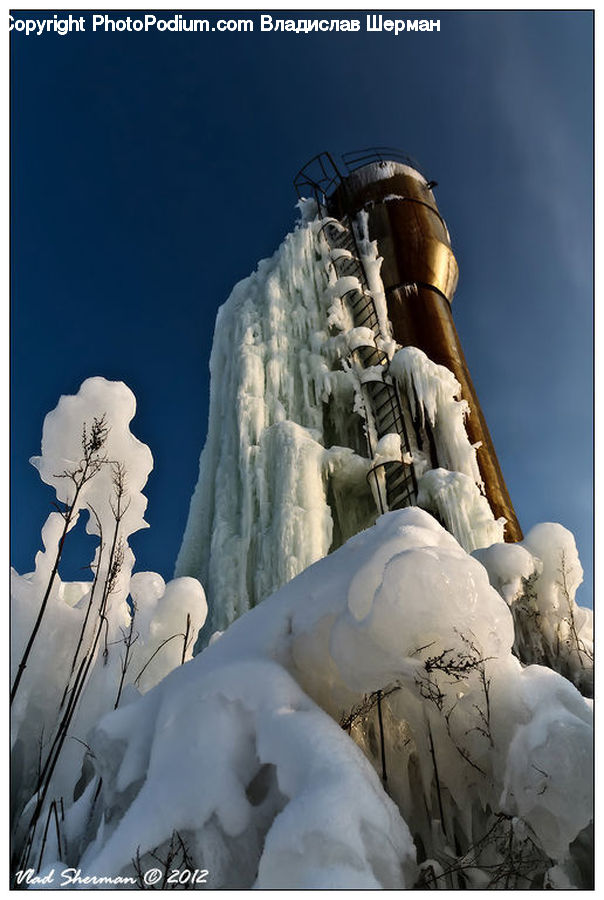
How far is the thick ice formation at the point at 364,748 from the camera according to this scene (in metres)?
2.10

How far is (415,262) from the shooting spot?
14.7 meters

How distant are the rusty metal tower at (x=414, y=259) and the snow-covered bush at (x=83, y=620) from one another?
8.18 m

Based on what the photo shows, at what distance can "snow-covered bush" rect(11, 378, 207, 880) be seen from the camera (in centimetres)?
357

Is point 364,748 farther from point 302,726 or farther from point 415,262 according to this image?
point 415,262

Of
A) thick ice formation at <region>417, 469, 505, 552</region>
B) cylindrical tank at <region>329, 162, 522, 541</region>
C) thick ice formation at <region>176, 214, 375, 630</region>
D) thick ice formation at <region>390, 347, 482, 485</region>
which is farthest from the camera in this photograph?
cylindrical tank at <region>329, 162, 522, 541</region>

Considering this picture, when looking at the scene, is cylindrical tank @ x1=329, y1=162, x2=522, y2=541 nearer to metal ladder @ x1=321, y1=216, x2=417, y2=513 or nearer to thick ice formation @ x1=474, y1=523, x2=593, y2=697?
metal ladder @ x1=321, y1=216, x2=417, y2=513

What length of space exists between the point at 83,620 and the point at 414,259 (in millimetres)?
12554

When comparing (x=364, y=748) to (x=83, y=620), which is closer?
(x=364, y=748)

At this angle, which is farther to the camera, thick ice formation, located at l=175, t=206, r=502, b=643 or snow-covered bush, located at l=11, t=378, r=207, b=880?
thick ice formation, located at l=175, t=206, r=502, b=643

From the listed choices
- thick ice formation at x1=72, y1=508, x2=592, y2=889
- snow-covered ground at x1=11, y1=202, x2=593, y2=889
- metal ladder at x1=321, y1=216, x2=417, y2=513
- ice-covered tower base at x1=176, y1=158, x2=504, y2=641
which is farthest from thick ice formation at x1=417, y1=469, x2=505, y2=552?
thick ice formation at x1=72, y1=508, x2=592, y2=889

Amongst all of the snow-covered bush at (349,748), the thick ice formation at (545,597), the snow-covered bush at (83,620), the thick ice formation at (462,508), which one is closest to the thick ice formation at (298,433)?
the thick ice formation at (462,508)

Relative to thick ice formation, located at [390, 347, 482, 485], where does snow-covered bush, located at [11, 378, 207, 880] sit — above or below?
below

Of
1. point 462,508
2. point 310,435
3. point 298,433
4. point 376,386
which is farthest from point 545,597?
point 376,386
